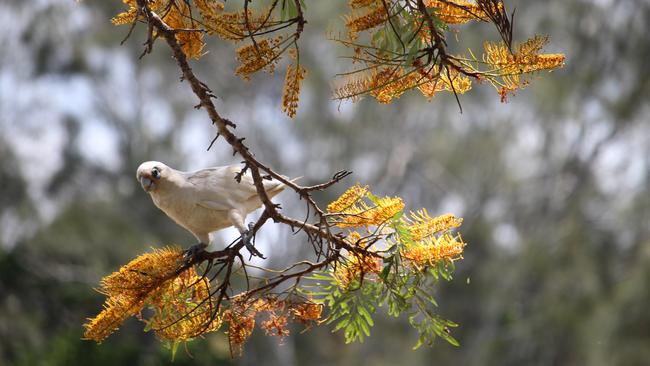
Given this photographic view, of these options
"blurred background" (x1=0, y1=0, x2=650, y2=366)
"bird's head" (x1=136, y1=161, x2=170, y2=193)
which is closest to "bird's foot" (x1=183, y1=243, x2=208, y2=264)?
"bird's head" (x1=136, y1=161, x2=170, y2=193)

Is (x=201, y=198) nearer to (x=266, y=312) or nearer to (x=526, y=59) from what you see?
(x=266, y=312)

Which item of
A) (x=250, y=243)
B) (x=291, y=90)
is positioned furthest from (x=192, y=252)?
(x=291, y=90)

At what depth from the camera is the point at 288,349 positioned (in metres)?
8.06

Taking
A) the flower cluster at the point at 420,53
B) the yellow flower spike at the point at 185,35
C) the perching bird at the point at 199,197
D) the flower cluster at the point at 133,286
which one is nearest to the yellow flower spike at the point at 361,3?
the flower cluster at the point at 420,53

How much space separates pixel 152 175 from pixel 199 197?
95 millimetres

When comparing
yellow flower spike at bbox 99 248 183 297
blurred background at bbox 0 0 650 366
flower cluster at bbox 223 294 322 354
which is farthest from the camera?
blurred background at bbox 0 0 650 366

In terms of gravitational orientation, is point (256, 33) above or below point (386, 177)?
below

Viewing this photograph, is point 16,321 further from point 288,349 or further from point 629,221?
point 629,221

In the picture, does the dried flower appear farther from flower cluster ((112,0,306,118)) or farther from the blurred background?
the blurred background

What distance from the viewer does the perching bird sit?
1651 millimetres

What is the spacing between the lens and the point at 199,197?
65.1 inches

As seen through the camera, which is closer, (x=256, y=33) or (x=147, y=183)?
(x=256, y=33)

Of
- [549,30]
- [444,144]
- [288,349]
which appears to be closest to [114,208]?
[288,349]

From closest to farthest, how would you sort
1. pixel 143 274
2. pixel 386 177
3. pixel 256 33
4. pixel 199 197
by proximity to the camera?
pixel 143 274 < pixel 256 33 < pixel 199 197 < pixel 386 177
